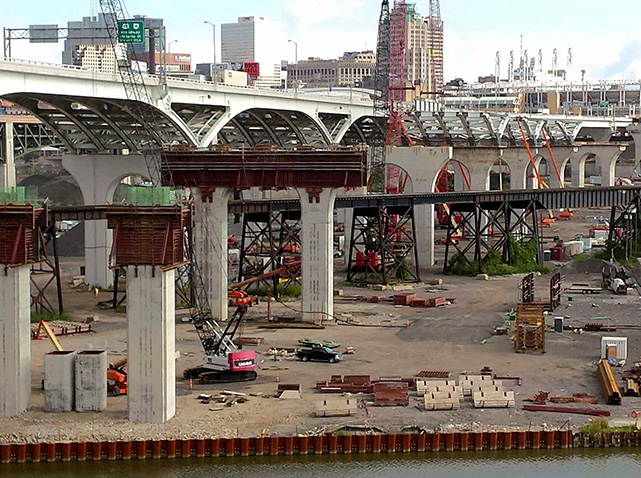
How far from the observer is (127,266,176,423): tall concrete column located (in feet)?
149

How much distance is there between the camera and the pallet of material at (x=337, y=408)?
4800cm

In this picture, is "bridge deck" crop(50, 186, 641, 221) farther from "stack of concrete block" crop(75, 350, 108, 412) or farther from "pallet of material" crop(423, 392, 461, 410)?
"pallet of material" crop(423, 392, 461, 410)

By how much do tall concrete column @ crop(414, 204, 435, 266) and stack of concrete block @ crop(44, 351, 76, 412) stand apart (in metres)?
62.2

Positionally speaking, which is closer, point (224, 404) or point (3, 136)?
point (224, 404)

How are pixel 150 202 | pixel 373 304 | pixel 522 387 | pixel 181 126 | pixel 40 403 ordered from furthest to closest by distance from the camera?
pixel 181 126, pixel 373 304, pixel 522 387, pixel 40 403, pixel 150 202

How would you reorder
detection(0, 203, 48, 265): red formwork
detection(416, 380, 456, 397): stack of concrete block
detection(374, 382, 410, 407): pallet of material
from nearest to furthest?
detection(0, 203, 48, 265): red formwork → detection(374, 382, 410, 407): pallet of material → detection(416, 380, 456, 397): stack of concrete block

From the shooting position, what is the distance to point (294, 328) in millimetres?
70812

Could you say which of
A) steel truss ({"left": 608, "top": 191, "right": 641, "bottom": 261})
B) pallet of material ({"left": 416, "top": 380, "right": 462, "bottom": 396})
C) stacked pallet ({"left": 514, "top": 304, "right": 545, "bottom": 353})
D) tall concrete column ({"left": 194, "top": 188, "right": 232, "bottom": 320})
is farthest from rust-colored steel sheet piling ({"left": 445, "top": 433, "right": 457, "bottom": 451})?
steel truss ({"left": 608, "top": 191, "right": 641, "bottom": 261})

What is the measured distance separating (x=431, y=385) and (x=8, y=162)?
245 ft

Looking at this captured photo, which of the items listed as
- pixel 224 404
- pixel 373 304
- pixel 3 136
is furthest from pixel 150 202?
pixel 3 136

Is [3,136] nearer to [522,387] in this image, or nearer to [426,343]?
[426,343]

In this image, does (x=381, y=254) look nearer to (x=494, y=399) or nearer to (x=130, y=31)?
(x=130, y=31)

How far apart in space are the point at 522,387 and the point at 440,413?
6.26 metres

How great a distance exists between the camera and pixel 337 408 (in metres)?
48.2
